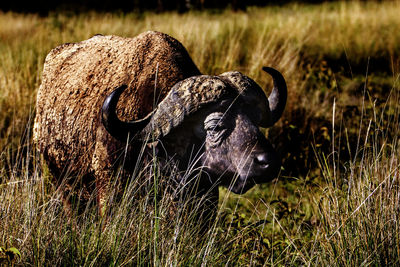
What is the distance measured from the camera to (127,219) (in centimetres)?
353

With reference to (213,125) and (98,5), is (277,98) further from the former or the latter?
(98,5)

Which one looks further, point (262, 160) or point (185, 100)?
point (185, 100)

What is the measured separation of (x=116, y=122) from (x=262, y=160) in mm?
1021

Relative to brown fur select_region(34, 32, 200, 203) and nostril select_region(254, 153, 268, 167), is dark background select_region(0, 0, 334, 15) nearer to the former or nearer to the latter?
brown fur select_region(34, 32, 200, 203)

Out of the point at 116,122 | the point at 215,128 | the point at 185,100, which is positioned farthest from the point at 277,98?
the point at 116,122

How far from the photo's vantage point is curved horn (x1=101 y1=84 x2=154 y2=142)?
3469mm

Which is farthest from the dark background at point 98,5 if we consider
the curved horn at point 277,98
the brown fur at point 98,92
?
the curved horn at point 277,98

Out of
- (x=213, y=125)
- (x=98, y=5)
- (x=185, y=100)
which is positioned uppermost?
(x=185, y=100)

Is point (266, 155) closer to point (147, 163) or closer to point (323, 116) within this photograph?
point (147, 163)

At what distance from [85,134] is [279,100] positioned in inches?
59.8

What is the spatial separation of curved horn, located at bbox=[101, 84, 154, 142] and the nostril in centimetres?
84

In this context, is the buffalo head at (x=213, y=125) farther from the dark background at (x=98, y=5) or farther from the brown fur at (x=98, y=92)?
the dark background at (x=98, y=5)

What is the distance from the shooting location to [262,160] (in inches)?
130

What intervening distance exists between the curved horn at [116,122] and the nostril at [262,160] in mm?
844
